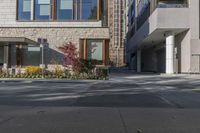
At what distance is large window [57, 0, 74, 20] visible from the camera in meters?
35.2

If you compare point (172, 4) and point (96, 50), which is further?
point (172, 4)

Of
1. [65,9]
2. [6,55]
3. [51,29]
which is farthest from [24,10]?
[6,55]

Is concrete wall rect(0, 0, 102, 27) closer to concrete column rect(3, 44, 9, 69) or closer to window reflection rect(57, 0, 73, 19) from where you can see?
A: window reflection rect(57, 0, 73, 19)

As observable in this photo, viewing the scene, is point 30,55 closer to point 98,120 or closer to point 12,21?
point 12,21

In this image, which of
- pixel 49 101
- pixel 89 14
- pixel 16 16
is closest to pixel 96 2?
pixel 89 14

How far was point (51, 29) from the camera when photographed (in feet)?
114

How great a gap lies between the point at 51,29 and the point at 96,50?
4.97 meters

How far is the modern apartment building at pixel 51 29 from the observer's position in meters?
34.5

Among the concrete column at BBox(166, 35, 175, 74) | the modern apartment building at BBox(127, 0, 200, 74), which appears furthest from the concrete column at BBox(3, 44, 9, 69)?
the concrete column at BBox(166, 35, 175, 74)

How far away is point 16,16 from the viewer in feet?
116

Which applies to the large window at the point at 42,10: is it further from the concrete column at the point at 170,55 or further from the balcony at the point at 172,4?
the concrete column at the point at 170,55

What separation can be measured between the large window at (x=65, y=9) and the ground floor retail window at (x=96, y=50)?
302 cm

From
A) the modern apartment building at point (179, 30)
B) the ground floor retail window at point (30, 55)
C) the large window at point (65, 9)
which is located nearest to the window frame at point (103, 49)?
the large window at point (65, 9)

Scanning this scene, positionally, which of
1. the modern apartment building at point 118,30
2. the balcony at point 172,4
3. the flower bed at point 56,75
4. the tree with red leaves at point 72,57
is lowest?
the flower bed at point 56,75
